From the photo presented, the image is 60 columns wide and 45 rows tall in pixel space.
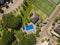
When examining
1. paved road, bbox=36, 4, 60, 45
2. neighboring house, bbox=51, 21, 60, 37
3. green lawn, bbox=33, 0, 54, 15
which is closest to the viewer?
neighboring house, bbox=51, 21, 60, 37

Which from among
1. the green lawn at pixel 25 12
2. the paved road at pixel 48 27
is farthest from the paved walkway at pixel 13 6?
the paved road at pixel 48 27

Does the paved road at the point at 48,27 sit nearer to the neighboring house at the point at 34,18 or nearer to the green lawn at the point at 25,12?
the neighboring house at the point at 34,18

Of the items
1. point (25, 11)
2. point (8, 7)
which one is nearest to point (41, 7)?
point (25, 11)

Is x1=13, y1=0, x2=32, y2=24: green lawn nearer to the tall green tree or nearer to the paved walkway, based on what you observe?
the paved walkway

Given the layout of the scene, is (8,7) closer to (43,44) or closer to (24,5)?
(24,5)

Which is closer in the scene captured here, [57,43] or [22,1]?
[57,43]

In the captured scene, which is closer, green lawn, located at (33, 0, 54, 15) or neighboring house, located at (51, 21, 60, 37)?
neighboring house, located at (51, 21, 60, 37)

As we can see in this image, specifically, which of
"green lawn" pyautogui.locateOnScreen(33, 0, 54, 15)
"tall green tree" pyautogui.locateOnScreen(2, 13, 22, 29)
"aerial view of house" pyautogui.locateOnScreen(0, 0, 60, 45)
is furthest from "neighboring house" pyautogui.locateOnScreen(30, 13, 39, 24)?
"tall green tree" pyautogui.locateOnScreen(2, 13, 22, 29)

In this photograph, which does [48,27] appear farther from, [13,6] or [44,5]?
[13,6]
